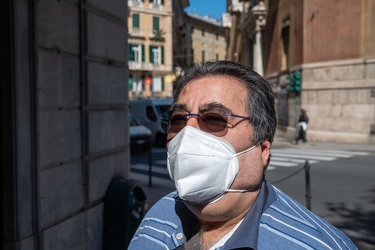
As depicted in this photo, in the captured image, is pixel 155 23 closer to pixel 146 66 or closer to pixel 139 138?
pixel 146 66

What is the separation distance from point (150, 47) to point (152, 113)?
38.7 meters

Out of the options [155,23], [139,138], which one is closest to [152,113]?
[139,138]

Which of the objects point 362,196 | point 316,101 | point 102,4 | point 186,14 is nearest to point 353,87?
point 316,101

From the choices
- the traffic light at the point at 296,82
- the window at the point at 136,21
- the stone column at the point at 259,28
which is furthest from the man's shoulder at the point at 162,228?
the window at the point at 136,21

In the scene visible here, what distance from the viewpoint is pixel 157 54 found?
5906cm

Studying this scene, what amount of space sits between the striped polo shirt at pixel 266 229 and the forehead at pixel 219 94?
0.34 meters

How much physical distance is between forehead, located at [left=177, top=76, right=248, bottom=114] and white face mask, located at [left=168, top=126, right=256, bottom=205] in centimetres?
11

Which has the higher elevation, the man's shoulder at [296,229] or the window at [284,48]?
the window at [284,48]

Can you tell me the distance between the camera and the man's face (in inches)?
64.2

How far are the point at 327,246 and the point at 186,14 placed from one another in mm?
82428

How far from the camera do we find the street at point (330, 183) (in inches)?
288

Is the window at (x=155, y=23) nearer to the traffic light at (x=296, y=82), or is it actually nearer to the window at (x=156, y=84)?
the window at (x=156, y=84)

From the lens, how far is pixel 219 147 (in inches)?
63.9

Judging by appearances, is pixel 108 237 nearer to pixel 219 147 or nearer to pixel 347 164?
pixel 219 147
